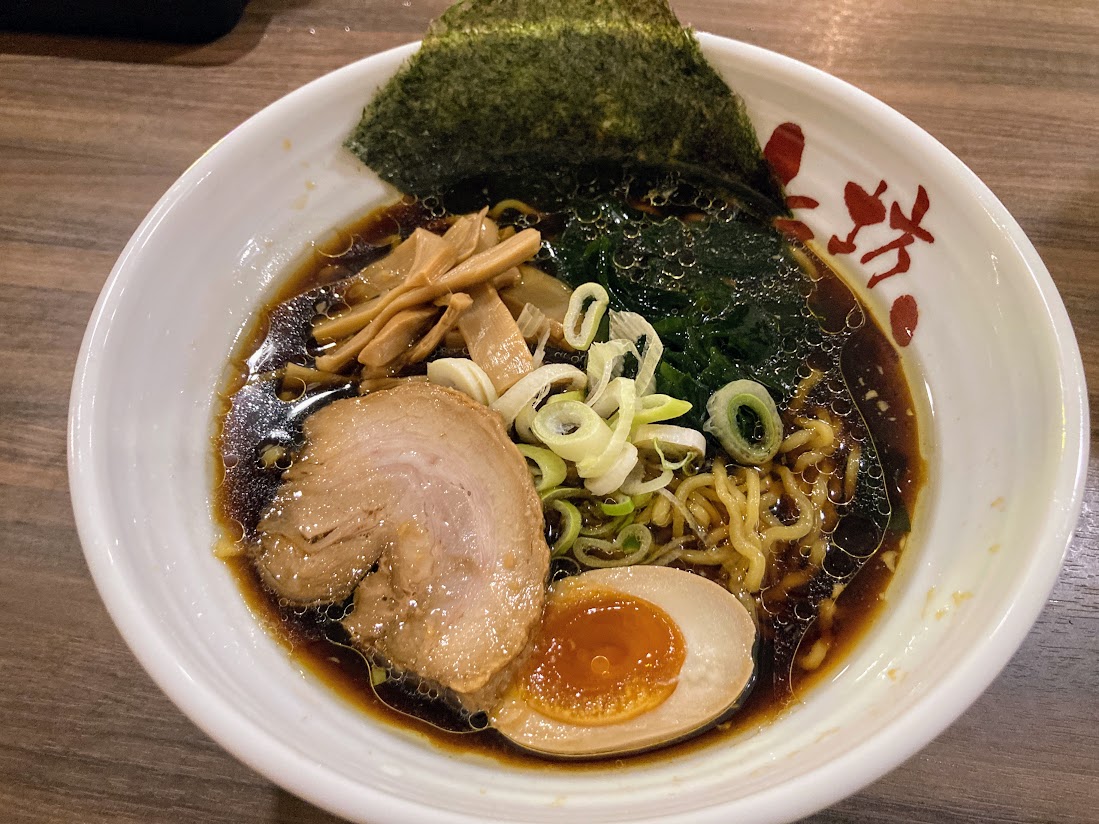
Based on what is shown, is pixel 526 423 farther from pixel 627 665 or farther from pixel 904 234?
pixel 904 234

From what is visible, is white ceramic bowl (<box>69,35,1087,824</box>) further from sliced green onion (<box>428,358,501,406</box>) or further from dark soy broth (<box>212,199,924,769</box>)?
sliced green onion (<box>428,358,501,406</box>)

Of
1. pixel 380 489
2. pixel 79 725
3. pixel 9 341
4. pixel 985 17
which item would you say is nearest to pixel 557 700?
pixel 380 489

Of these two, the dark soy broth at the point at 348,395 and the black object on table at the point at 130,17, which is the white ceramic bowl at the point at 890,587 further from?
the black object on table at the point at 130,17

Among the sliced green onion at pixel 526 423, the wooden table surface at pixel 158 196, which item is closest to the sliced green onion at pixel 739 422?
the sliced green onion at pixel 526 423

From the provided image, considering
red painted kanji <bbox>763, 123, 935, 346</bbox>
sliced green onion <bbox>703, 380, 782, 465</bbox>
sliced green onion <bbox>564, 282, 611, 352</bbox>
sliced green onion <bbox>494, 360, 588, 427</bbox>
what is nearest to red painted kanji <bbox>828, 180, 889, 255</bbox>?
red painted kanji <bbox>763, 123, 935, 346</bbox>

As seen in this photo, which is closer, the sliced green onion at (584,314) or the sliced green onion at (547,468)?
the sliced green onion at (547,468)

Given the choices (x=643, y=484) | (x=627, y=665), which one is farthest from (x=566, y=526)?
(x=627, y=665)

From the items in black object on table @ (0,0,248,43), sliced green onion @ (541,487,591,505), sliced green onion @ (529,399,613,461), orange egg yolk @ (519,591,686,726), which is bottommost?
orange egg yolk @ (519,591,686,726)

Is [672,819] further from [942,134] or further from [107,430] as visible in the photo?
[942,134]
